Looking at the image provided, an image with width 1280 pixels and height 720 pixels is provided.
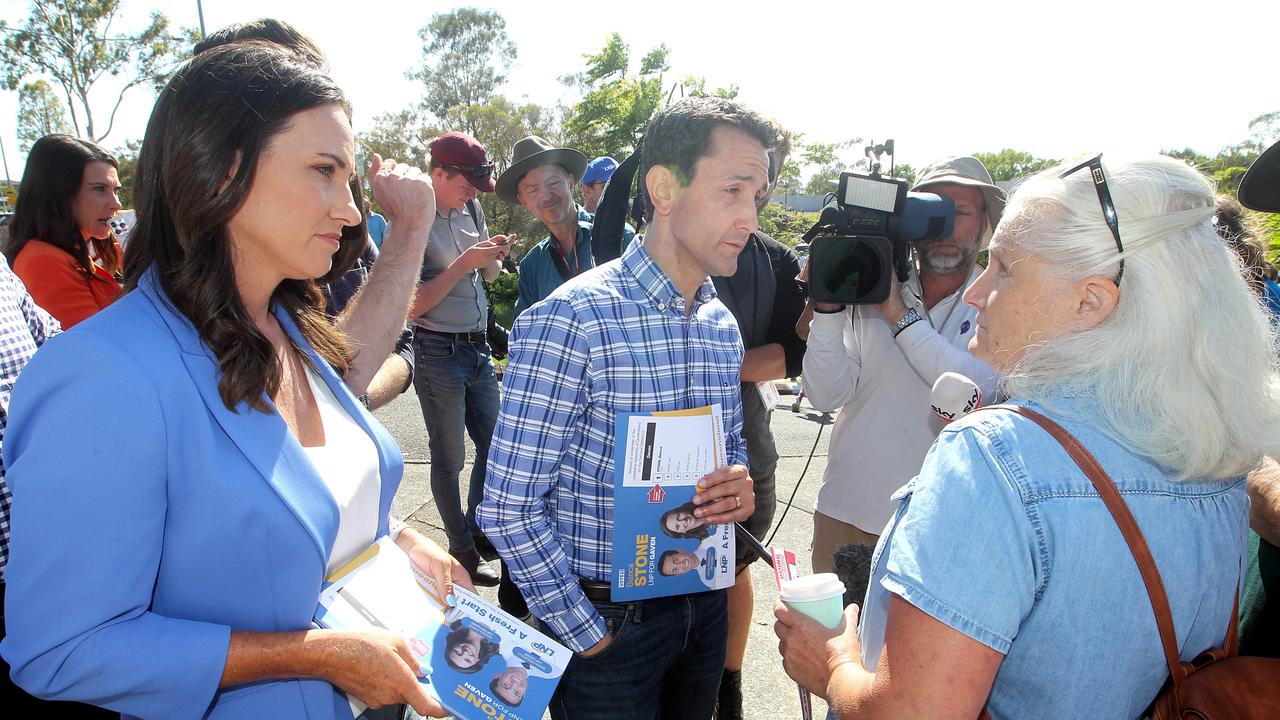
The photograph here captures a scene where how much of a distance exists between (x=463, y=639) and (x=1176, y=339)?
130 cm

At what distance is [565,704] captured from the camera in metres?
1.68

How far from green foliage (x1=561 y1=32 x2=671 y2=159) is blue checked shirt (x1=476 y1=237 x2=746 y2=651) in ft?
61.9

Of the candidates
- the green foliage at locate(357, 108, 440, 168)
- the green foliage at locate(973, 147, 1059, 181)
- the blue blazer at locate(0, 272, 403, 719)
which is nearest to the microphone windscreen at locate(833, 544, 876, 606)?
the blue blazer at locate(0, 272, 403, 719)

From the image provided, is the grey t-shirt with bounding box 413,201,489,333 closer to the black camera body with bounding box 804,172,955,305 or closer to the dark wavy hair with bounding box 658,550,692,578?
the black camera body with bounding box 804,172,955,305

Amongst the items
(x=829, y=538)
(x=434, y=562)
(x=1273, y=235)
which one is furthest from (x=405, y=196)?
(x=1273, y=235)

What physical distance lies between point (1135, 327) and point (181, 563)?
150cm

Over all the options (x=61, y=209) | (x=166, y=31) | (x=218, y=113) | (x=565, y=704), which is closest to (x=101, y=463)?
(x=218, y=113)

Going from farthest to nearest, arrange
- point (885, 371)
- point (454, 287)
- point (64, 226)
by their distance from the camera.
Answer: point (454, 287) → point (64, 226) → point (885, 371)

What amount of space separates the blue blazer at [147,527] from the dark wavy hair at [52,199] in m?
2.18

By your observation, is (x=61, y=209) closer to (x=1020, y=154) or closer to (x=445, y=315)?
(x=445, y=315)

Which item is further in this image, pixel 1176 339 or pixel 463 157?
pixel 463 157

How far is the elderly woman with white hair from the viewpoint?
934 mm

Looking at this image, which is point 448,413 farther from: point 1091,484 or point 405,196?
point 1091,484

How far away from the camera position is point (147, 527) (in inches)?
39.2
